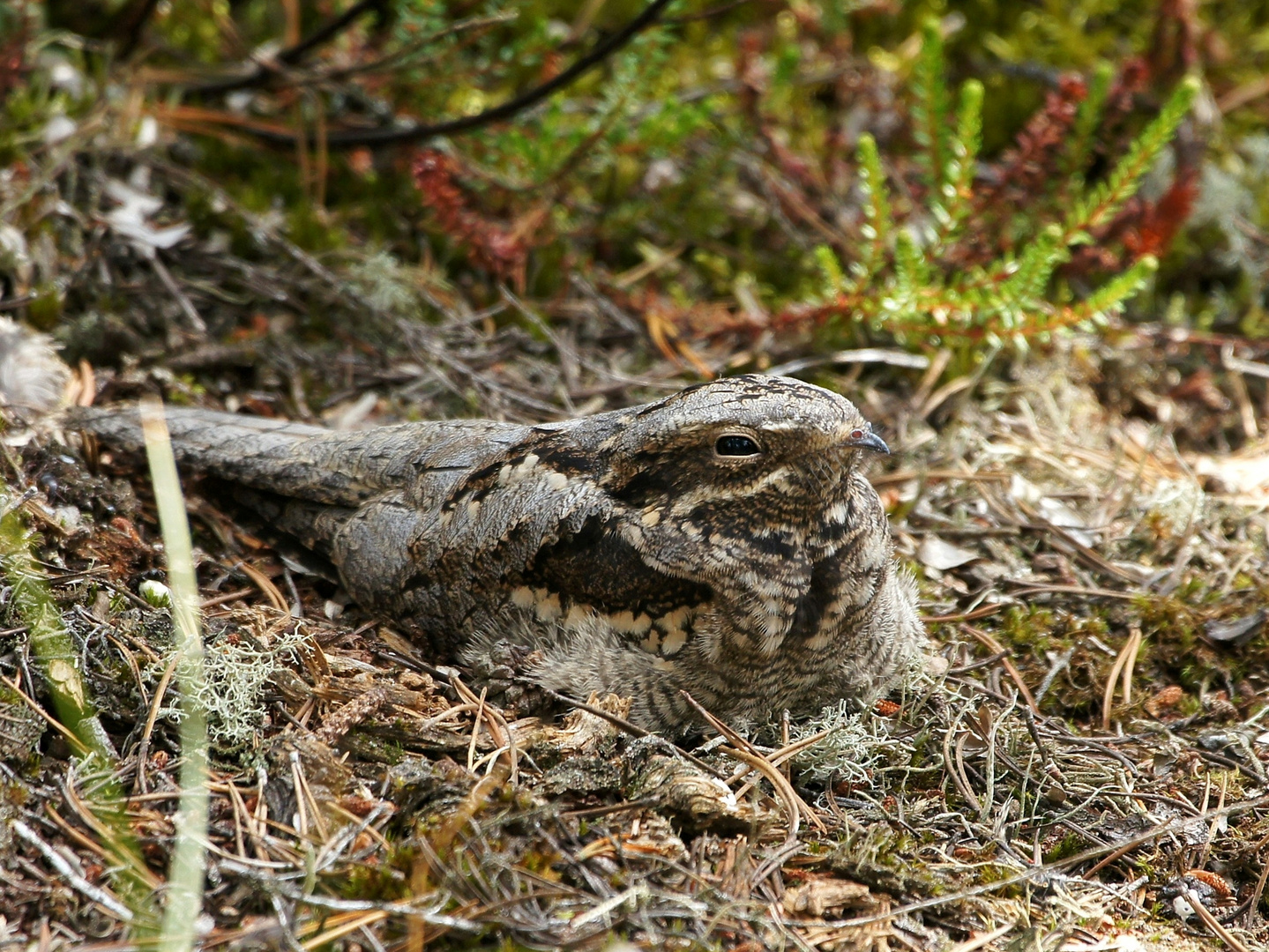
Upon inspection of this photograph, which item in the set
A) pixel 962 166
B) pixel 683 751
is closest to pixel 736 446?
pixel 683 751

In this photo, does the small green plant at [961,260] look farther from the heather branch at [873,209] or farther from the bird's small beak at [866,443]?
the bird's small beak at [866,443]

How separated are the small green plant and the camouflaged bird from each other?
113 cm

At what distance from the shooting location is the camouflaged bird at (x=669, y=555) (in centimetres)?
279

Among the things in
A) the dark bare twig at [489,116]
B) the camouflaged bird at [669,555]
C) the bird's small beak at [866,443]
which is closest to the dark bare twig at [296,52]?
the dark bare twig at [489,116]

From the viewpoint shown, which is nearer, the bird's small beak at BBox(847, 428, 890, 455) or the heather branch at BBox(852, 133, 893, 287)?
the bird's small beak at BBox(847, 428, 890, 455)

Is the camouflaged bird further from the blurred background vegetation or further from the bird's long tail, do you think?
the blurred background vegetation

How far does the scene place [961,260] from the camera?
4309 millimetres

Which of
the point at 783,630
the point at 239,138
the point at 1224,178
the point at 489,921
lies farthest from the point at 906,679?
the point at 239,138

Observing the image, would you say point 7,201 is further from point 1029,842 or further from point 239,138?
point 1029,842

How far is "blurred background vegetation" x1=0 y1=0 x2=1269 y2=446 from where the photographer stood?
4000 mm

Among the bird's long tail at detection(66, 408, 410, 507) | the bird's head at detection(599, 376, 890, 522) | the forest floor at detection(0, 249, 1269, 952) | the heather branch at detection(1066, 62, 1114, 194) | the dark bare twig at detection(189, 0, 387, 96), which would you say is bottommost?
the forest floor at detection(0, 249, 1269, 952)

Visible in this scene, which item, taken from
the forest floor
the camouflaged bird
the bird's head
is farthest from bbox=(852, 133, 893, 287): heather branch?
the bird's head

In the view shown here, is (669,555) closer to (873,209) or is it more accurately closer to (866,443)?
(866,443)

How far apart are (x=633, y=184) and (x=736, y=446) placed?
7.65ft
